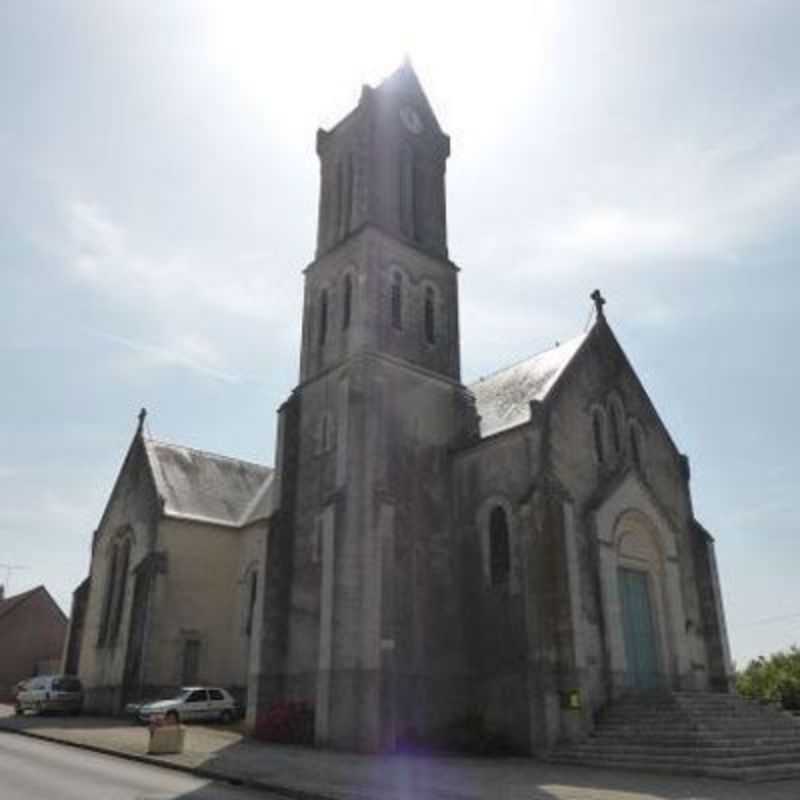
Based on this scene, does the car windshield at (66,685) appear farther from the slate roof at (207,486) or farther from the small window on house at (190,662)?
the slate roof at (207,486)

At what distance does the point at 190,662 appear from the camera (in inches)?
1213

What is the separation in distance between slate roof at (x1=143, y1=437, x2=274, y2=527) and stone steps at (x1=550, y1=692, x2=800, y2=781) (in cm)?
1711

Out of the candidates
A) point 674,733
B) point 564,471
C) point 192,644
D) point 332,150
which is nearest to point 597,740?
point 674,733

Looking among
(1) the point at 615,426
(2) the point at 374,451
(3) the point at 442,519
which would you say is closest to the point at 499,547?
(3) the point at 442,519

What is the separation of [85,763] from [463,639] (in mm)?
10310

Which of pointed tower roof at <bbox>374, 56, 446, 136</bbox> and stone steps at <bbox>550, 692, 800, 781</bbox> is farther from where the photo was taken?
pointed tower roof at <bbox>374, 56, 446, 136</bbox>

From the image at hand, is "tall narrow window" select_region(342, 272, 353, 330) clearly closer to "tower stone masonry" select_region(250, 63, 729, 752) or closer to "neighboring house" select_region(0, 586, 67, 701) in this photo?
"tower stone masonry" select_region(250, 63, 729, 752)

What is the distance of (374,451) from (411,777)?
9.53 m

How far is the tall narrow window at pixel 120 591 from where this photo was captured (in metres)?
32.4

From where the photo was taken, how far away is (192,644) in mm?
31062

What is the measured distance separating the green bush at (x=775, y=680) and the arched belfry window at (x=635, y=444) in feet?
31.5

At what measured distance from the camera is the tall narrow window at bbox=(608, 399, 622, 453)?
25.0 m

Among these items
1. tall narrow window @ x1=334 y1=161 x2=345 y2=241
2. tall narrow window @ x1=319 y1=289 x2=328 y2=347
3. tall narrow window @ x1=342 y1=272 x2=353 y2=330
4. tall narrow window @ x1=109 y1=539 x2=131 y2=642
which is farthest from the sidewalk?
tall narrow window @ x1=334 y1=161 x2=345 y2=241

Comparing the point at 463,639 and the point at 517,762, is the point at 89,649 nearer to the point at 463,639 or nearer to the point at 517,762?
the point at 463,639
